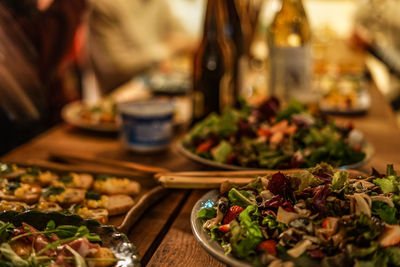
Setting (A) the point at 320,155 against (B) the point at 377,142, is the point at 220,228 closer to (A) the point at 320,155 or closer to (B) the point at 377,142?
(A) the point at 320,155

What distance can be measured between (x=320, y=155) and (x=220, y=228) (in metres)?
0.52

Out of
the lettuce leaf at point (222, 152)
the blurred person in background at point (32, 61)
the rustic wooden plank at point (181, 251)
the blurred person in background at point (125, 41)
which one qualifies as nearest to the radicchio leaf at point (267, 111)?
the lettuce leaf at point (222, 152)

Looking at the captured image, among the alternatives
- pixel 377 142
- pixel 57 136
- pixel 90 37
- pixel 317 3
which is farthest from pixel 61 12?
pixel 317 3

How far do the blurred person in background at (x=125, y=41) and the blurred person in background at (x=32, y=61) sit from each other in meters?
1.16

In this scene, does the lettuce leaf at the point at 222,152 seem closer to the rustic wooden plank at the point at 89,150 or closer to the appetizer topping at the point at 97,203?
the rustic wooden plank at the point at 89,150

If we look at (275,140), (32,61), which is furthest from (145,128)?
(32,61)

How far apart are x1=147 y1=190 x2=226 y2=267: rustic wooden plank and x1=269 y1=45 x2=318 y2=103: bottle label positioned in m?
0.98

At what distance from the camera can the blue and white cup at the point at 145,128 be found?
1515mm

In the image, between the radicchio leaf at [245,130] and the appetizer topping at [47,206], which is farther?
the radicchio leaf at [245,130]

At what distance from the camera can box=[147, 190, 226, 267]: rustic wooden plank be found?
0.87 metres

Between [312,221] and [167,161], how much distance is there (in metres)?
0.79

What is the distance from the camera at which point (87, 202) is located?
3.46 feet

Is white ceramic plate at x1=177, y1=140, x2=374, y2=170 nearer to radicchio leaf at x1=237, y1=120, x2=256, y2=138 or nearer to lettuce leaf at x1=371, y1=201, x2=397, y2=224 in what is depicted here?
radicchio leaf at x1=237, y1=120, x2=256, y2=138

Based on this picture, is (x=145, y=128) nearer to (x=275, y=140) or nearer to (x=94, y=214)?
(x=275, y=140)
